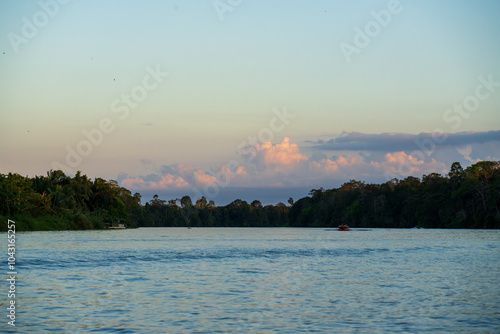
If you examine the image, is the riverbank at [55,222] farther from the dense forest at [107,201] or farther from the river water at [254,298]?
the river water at [254,298]

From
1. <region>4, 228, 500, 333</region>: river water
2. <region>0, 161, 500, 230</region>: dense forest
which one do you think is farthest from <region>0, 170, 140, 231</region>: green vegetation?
<region>4, 228, 500, 333</region>: river water

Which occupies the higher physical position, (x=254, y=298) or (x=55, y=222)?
(x=55, y=222)

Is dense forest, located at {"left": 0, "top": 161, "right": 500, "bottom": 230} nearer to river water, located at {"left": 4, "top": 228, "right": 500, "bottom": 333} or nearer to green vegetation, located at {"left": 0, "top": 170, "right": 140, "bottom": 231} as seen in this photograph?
green vegetation, located at {"left": 0, "top": 170, "right": 140, "bottom": 231}

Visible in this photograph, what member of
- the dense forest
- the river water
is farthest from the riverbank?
the river water

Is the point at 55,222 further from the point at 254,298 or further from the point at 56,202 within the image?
the point at 254,298

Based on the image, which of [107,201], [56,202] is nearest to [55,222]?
[56,202]

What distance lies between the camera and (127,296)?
25688 millimetres

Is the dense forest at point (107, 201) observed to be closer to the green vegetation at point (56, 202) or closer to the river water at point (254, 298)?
the green vegetation at point (56, 202)

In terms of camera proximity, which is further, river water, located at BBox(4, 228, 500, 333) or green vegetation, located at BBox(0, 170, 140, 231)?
green vegetation, located at BBox(0, 170, 140, 231)

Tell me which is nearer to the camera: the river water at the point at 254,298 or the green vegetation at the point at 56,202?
the river water at the point at 254,298

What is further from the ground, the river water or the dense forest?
the dense forest

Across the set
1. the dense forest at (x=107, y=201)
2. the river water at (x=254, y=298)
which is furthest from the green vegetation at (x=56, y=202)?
the river water at (x=254, y=298)

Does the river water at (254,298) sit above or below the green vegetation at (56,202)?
below

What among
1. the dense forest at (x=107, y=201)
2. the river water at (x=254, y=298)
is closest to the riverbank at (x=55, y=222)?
the dense forest at (x=107, y=201)
